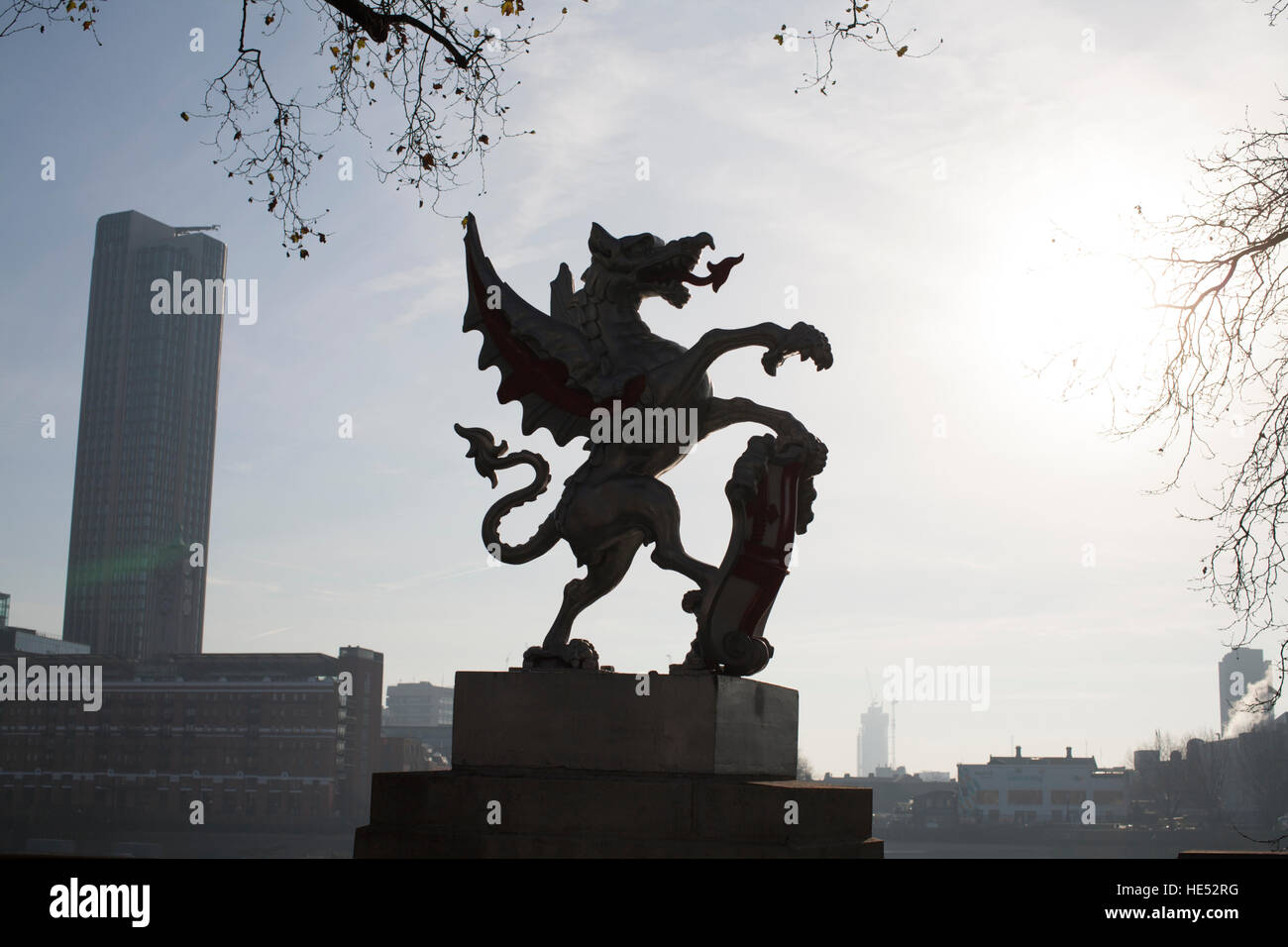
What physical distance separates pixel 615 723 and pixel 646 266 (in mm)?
2466

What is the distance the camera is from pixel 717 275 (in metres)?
6.85

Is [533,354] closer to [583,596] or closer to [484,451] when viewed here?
[484,451]

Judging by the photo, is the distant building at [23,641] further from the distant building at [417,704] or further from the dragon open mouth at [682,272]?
the dragon open mouth at [682,272]

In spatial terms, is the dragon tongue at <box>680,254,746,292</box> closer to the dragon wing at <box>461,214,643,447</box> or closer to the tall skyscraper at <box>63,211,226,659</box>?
the dragon wing at <box>461,214,643,447</box>

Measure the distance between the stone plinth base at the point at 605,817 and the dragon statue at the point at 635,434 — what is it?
68 centimetres

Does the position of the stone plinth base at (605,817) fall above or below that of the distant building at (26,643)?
below

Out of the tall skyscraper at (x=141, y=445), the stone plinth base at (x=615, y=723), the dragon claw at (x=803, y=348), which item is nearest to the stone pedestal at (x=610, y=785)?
the stone plinth base at (x=615, y=723)

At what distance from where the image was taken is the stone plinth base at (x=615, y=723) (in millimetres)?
6031

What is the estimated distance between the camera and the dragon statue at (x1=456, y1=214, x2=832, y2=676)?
6.33m

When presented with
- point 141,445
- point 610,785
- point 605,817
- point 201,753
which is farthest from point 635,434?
point 141,445
